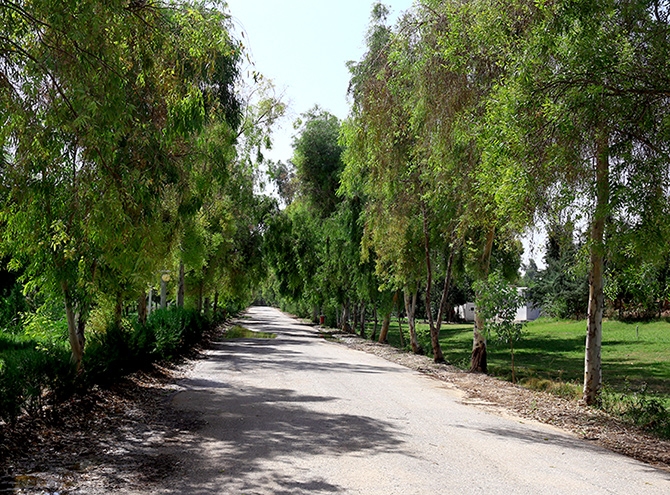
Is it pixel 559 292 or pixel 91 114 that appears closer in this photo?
pixel 91 114

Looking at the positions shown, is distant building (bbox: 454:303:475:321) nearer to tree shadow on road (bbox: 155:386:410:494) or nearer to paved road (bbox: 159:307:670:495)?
paved road (bbox: 159:307:670:495)

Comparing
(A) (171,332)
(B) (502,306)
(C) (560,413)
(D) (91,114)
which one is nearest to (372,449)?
(D) (91,114)

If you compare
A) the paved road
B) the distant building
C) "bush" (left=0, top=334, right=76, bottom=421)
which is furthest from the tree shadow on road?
the distant building

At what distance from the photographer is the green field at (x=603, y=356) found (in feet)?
61.2

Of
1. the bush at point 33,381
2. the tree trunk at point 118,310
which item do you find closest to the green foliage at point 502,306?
the tree trunk at point 118,310

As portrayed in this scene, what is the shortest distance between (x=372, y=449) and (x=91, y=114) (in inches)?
198

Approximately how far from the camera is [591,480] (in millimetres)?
6727

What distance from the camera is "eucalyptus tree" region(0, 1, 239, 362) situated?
6.51 meters

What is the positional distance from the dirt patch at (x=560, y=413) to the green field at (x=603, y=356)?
159cm

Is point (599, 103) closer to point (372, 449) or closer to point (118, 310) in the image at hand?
point (372, 449)

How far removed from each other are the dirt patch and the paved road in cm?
43

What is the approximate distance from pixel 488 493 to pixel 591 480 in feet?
5.06

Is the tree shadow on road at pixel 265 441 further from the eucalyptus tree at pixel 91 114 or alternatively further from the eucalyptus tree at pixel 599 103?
the eucalyptus tree at pixel 599 103

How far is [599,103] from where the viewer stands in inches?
351
